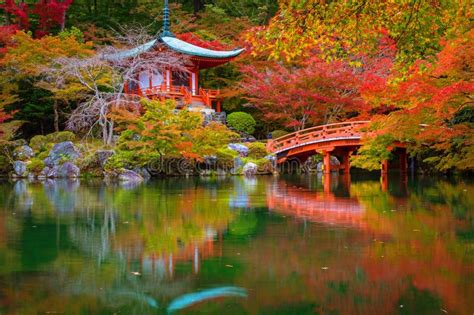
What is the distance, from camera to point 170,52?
2667 cm

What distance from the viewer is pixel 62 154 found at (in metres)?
21.9

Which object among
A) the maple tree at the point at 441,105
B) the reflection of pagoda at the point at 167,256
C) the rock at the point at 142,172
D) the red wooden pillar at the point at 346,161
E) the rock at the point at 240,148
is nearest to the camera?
the reflection of pagoda at the point at 167,256

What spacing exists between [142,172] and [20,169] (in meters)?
4.49

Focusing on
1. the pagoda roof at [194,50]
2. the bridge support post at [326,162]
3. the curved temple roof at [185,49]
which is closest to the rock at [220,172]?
the bridge support post at [326,162]

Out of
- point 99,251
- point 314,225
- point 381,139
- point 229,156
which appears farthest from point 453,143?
point 99,251

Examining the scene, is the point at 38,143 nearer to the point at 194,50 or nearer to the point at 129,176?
the point at 129,176

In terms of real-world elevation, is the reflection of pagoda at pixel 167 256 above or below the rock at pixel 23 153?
below

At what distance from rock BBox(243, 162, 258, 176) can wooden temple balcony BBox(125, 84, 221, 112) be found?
3.93 metres

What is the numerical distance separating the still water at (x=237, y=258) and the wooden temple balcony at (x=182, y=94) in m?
15.4

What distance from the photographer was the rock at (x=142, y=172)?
71.6ft

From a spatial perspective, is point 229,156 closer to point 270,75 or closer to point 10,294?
point 270,75

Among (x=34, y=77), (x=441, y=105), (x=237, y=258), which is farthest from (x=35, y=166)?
(x=237, y=258)

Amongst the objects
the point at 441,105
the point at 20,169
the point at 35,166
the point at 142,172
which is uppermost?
the point at 441,105

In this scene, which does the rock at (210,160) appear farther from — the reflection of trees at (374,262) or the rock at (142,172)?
the reflection of trees at (374,262)
